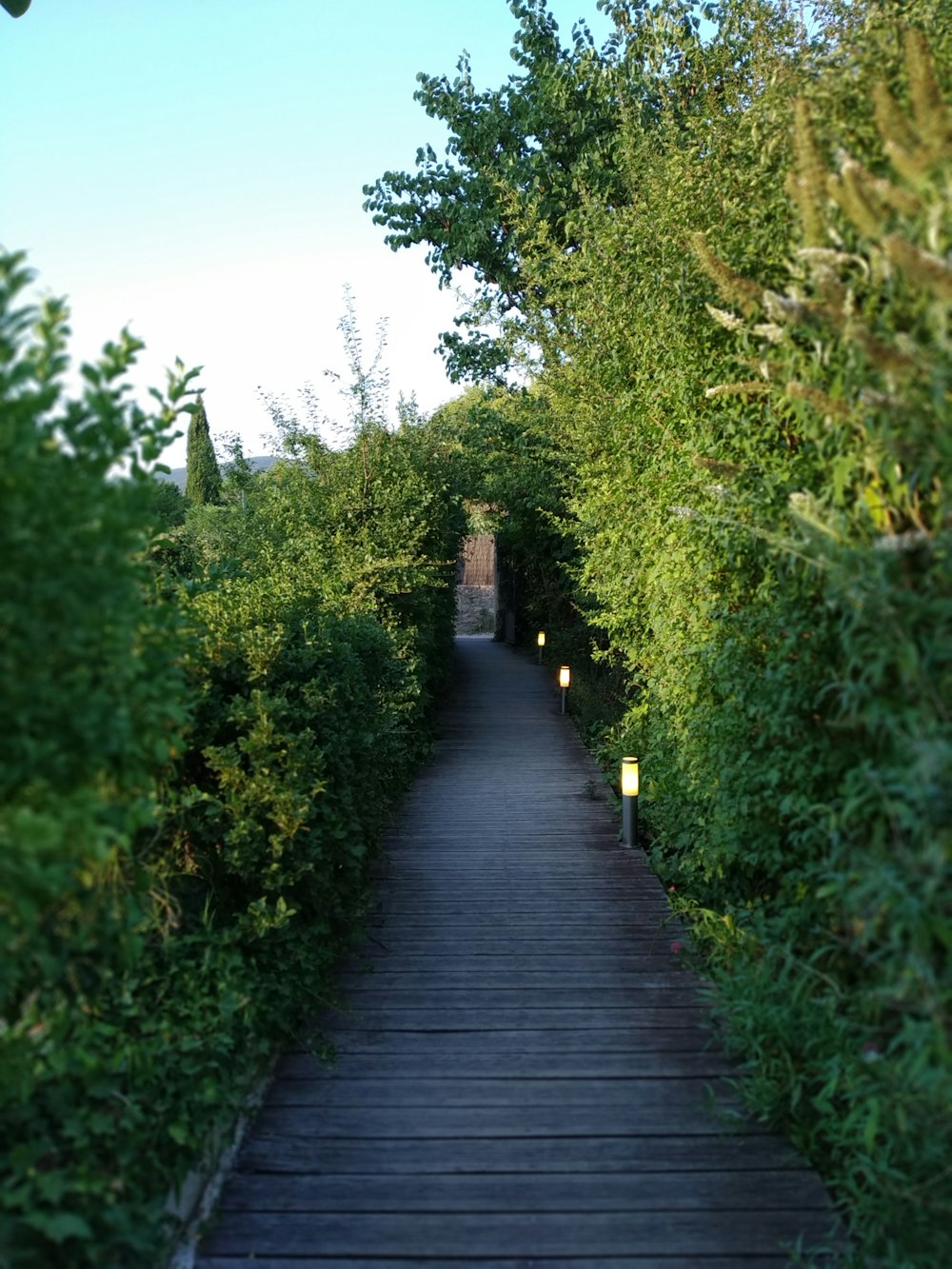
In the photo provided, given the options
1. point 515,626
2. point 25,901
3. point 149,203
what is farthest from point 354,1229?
point 515,626

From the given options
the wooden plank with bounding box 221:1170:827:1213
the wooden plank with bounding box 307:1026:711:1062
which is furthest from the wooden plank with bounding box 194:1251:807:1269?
Answer: the wooden plank with bounding box 307:1026:711:1062

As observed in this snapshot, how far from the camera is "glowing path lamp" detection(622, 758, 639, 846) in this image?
22.2ft

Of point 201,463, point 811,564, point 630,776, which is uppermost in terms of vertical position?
point 201,463

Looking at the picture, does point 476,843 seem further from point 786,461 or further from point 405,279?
point 405,279

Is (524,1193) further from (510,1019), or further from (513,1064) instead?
(510,1019)

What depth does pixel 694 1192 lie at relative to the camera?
2998 millimetres

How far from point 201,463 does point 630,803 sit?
87.1 ft

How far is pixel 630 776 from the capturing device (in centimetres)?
678

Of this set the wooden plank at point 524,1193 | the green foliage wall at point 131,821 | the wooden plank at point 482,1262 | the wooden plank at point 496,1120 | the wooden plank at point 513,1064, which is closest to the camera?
the green foliage wall at point 131,821

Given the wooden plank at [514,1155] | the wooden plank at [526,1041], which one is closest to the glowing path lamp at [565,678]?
the wooden plank at [526,1041]

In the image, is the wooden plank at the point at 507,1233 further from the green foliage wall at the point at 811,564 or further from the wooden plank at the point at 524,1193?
the green foliage wall at the point at 811,564

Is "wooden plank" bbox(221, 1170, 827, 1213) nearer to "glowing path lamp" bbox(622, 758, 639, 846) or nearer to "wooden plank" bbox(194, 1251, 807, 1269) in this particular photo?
"wooden plank" bbox(194, 1251, 807, 1269)

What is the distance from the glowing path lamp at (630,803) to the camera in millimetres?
6754

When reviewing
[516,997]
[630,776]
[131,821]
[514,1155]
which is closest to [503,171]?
[630,776]
